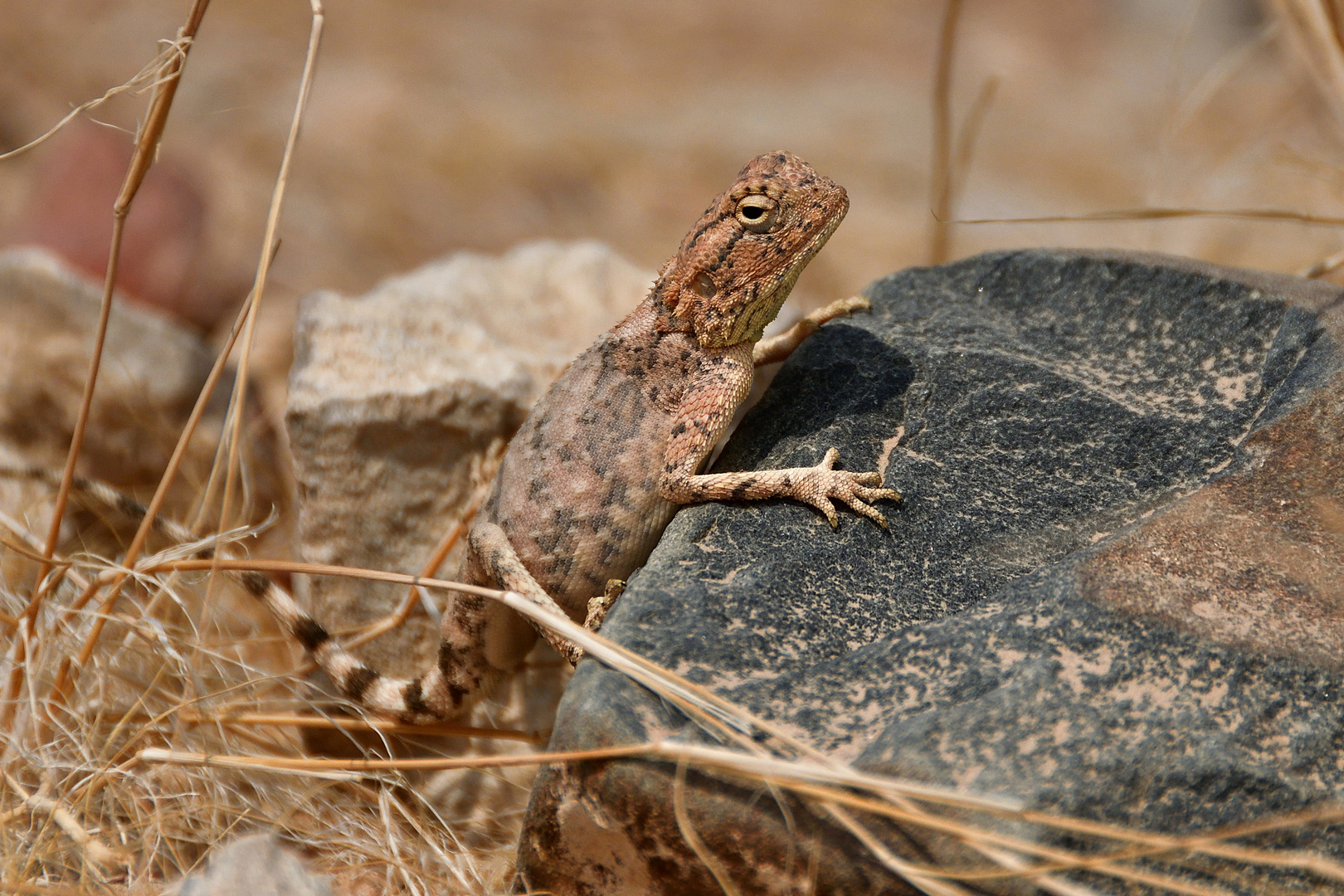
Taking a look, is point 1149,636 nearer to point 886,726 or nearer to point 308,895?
point 886,726

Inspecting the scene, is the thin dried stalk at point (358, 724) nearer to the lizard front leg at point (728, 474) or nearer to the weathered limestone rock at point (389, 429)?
the weathered limestone rock at point (389, 429)

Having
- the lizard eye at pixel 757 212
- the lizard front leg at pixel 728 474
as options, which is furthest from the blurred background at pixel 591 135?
the lizard front leg at pixel 728 474

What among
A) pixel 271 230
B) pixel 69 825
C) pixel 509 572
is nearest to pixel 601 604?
pixel 509 572

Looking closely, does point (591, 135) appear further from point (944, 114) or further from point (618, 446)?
point (618, 446)

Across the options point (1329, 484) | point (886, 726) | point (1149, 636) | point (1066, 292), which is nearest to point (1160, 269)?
point (1066, 292)

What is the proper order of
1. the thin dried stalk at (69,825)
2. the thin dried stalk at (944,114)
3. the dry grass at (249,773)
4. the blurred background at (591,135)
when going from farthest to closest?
the blurred background at (591,135) < the thin dried stalk at (944,114) < the thin dried stalk at (69,825) < the dry grass at (249,773)

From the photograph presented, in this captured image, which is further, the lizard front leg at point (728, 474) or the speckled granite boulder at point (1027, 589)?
the lizard front leg at point (728, 474)
